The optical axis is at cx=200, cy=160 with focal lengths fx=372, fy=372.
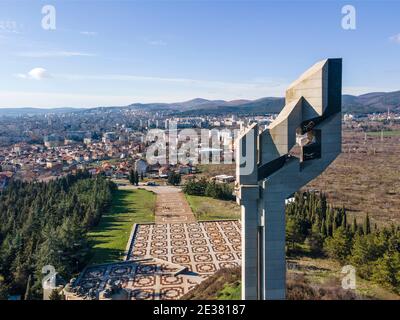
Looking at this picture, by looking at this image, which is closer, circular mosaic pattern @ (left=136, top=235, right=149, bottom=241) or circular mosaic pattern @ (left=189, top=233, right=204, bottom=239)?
circular mosaic pattern @ (left=136, top=235, right=149, bottom=241)

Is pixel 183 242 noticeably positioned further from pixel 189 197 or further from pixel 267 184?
pixel 267 184

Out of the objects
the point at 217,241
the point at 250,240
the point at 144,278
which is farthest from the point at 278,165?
the point at 217,241

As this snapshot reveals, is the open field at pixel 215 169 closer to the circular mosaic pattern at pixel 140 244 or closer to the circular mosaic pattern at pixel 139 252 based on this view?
the circular mosaic pattern at pixel 140 244

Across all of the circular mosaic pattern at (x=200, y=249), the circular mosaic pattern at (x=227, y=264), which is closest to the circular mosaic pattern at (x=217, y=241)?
the circular mosaic pattern at (x=200, y=249)

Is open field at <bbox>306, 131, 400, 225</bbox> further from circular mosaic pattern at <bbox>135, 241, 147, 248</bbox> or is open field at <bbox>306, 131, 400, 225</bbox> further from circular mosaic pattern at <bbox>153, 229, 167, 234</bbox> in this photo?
circular mosaic pattern at <bbox>135, 241, 147, 248</bbox>

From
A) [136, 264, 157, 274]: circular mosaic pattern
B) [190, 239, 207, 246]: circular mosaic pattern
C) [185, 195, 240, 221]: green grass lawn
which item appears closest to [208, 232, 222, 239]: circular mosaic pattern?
[190, 239, 207, 246]: circular mosaic pattern
